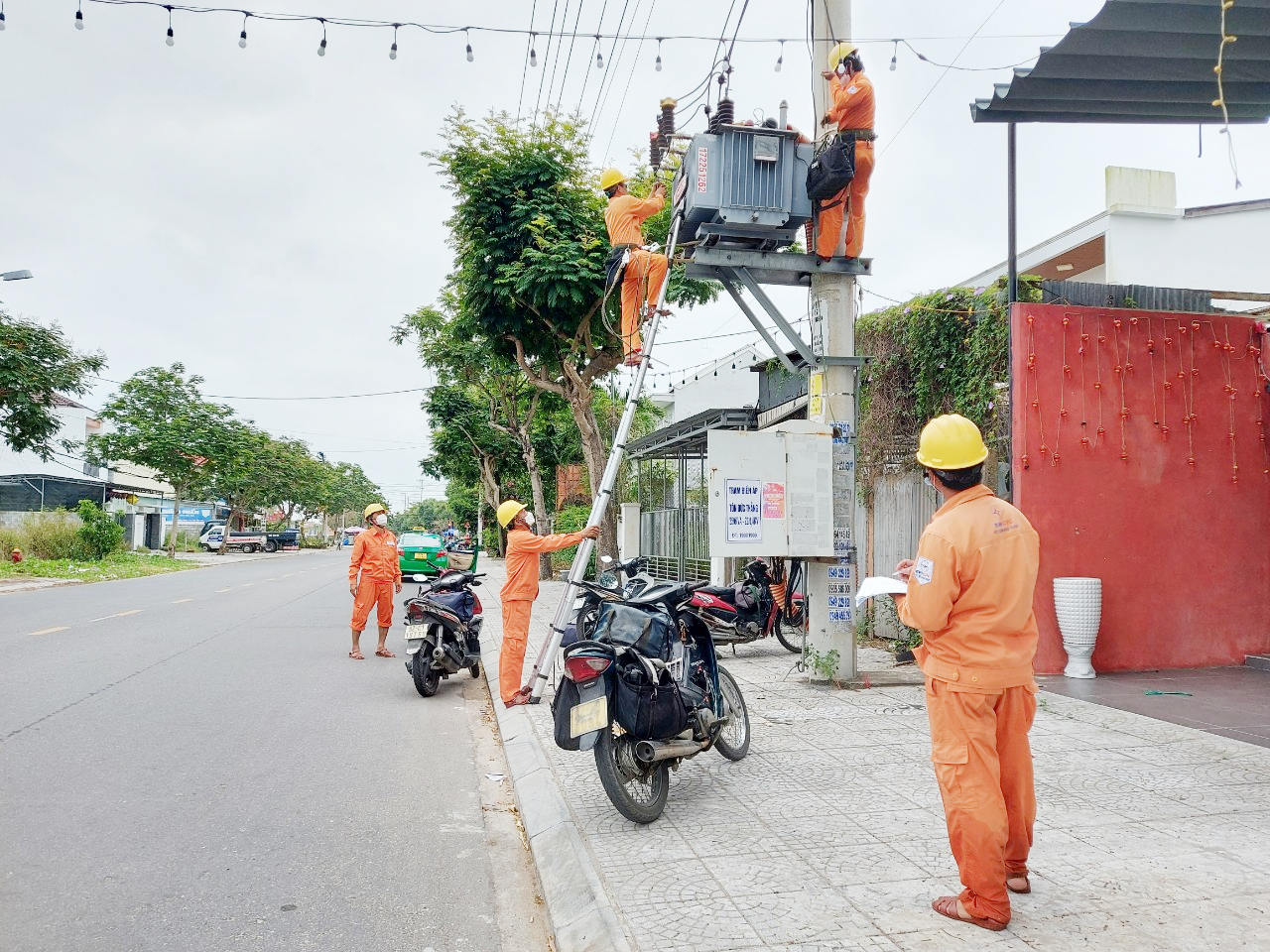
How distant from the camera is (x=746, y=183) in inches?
304

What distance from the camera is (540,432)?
2925 cm

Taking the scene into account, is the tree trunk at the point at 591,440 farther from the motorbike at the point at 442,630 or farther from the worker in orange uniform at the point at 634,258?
the worker in orange uniform at the point at 634,258

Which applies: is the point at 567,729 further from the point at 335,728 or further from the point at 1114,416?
the point at 1114,416

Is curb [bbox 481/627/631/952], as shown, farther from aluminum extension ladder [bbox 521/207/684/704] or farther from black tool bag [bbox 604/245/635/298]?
black tool bag [bbox 604/245/635/298]

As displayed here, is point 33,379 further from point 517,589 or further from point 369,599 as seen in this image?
point 517,589

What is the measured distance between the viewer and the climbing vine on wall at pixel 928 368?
8.77m

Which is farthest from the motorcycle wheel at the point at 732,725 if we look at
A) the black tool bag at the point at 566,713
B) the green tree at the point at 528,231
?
the green tree at the point at 528,231

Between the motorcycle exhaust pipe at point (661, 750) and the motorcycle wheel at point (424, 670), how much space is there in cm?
450

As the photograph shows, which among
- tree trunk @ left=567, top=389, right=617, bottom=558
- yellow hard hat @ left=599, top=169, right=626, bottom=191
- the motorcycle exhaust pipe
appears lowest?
the motorcycle exhaust pipe

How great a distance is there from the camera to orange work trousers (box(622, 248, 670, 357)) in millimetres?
8492

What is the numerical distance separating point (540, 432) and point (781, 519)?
22044mm

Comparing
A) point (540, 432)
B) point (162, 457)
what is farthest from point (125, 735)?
point (162, 457)

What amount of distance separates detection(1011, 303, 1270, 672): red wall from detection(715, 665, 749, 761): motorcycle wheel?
382 cm

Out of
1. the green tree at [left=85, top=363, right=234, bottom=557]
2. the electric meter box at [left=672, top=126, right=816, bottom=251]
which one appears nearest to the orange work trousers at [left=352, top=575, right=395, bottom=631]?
the electric meter box at [left=672, top=126, right=816, bottom=251]
